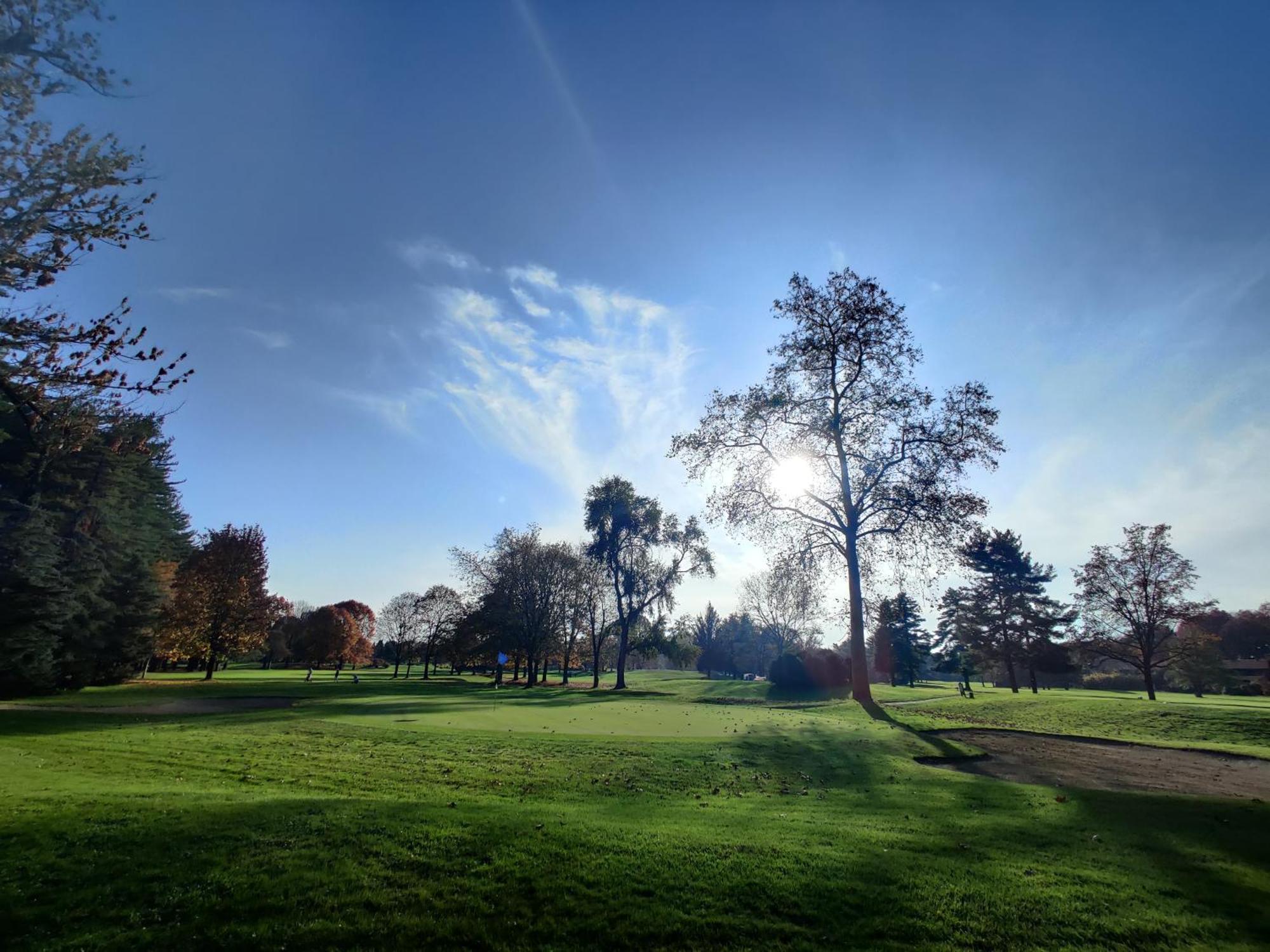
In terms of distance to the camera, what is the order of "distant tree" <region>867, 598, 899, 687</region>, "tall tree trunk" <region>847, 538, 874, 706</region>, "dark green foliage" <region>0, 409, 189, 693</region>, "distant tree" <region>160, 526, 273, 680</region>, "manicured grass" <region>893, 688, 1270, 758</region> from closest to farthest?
1. "manicured grass" <region>893, 688, 1270, 758</region>
2. "tall tree trunk" <region>847, 538, 874, 706</region>
3. "dark green foliage" <region>0, 409, 189, 693</region>
4. "distant tree" <region>160, 526, 273, 680</region>
5. "distant tree" <region>867, 598, 899, 687</region>

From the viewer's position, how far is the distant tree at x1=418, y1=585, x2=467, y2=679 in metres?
69.7

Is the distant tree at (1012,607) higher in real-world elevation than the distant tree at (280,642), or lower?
higher

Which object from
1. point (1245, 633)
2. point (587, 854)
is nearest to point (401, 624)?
point (587, 854)

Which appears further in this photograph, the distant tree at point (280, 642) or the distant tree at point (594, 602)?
the distant tree at point (280, 642)

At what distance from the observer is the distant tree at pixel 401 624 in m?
82.1

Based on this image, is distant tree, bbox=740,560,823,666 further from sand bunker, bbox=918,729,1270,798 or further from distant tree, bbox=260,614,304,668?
distant tree, bbox=260,614,304,668

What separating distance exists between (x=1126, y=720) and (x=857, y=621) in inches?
522

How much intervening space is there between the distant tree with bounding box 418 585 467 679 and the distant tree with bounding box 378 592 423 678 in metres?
1.72

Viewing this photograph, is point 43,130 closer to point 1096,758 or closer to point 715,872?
point 715,872

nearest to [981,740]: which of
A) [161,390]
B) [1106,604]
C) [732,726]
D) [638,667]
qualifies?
[732,726]

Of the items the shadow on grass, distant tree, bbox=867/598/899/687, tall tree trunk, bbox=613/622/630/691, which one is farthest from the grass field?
distant tree, bbox=867/598/899/687

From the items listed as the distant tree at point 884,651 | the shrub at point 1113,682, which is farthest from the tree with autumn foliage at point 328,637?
the shrub at point 1113,682

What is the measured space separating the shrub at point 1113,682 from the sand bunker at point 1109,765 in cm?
6538

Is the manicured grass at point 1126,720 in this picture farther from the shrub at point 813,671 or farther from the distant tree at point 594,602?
the distant tree at point 594,602
